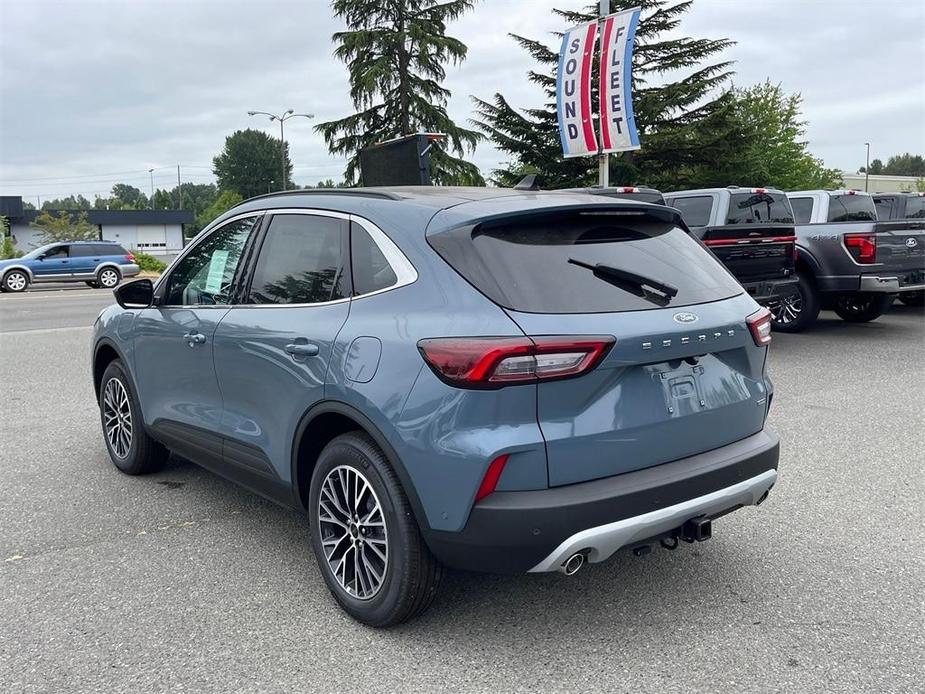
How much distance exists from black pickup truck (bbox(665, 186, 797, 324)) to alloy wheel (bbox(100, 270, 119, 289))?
2380 centimetres

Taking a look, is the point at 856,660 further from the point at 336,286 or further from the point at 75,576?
the point at 75,576

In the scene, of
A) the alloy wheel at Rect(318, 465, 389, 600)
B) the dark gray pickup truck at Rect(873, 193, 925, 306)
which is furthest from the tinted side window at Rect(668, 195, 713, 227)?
the alloy wheel at Rect(318, 465, 389, 600)

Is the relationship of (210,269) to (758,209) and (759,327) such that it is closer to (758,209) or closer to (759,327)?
(759,327)

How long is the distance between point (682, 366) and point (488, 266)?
2.66 feet

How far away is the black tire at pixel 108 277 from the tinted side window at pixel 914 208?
2486 cm

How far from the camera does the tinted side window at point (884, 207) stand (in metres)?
13.4

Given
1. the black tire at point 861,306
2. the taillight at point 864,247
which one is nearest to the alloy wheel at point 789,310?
the black tire at point 861,306

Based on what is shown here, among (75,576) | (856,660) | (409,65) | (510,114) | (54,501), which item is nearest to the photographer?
(856,660)

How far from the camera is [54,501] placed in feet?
16.0

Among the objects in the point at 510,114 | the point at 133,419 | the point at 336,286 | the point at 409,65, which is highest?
the point at 409,65

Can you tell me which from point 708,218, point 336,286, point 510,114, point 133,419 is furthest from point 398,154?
point 510,114

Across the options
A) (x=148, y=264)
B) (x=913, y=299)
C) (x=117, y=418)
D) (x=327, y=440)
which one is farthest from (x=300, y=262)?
(x=148, y=264)

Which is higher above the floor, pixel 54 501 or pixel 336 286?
pixel 336 286

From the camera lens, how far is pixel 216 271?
4.34 metres
